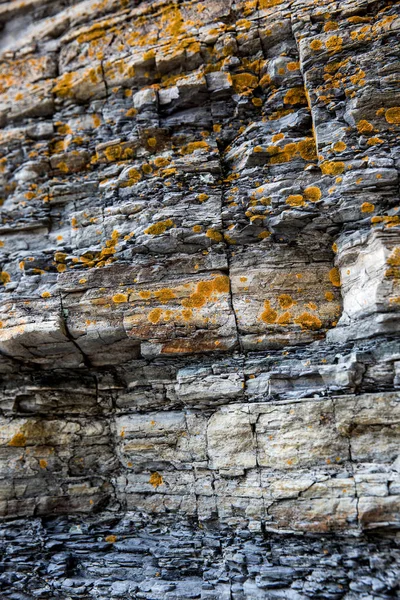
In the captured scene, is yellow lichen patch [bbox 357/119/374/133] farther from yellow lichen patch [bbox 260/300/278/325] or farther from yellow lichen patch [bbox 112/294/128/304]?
yellow lichen patch [bbox 112/294/128/304]

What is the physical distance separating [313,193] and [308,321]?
Answer: 1.75m

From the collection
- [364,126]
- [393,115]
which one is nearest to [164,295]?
[364,126]

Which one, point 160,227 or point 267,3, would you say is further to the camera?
point 267,3

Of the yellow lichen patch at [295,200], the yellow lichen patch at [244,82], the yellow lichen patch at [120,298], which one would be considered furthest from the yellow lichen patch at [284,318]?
the yellow lichen patch at [244,82]

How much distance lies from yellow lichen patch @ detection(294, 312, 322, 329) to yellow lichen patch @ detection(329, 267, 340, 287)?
0.55 m

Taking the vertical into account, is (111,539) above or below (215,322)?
below

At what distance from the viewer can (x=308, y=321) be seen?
247 inches

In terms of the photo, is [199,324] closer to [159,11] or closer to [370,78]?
[370,78]

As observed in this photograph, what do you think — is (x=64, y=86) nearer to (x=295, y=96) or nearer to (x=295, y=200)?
(x=295, y=96)

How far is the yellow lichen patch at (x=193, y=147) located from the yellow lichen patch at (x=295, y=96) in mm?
1373

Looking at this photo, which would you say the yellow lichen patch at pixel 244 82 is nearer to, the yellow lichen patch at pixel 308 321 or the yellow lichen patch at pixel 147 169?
the yellow lichen patch at pixel 147 169

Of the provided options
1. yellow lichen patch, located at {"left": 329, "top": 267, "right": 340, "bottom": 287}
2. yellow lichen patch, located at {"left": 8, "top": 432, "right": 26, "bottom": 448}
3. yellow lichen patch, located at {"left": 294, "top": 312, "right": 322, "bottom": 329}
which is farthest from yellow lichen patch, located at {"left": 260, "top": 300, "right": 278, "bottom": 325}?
yellow lichen patch, located at {"left": 8, "top": 432, "right": 26, "bottom": 448}

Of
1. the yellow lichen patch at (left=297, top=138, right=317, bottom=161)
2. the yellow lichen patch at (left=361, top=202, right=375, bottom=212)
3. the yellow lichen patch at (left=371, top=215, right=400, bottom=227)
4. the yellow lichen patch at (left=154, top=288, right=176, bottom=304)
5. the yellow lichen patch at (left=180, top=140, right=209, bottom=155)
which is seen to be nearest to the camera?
the yellow lichen patch at (left=371, top=215, right=400, bottom=227)

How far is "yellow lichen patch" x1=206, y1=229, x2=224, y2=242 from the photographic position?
6.58 m
